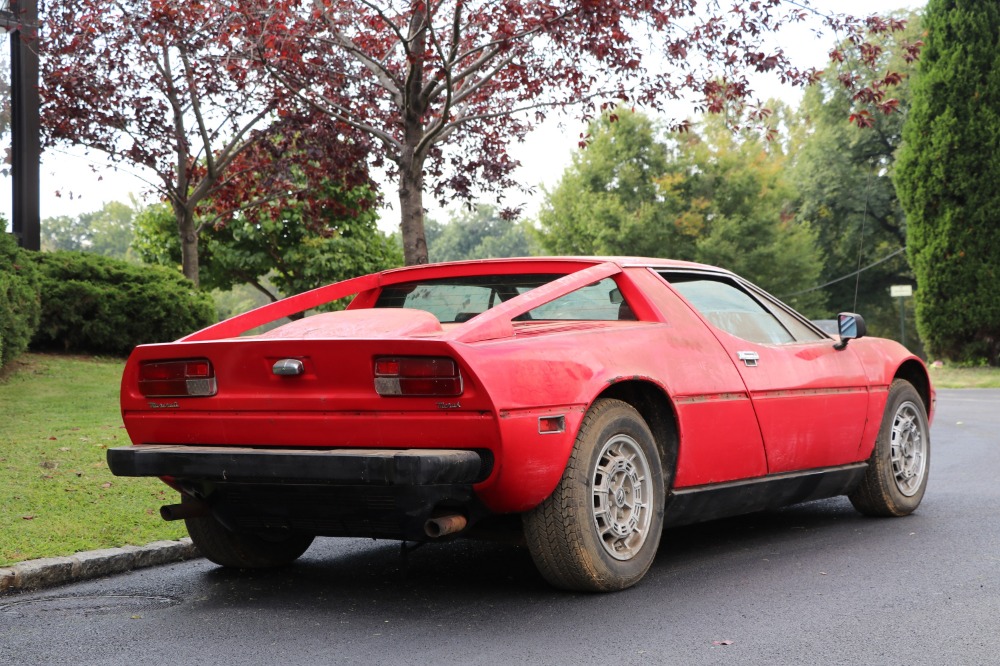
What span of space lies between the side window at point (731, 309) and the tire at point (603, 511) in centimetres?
104

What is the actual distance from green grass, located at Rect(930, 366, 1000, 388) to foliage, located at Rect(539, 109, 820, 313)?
19.4 meters

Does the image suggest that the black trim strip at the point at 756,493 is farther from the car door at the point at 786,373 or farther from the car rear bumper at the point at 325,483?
the car rear bumper at the point at 325,483

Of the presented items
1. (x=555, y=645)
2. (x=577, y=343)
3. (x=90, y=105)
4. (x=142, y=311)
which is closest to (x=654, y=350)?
(x=577, y=343)

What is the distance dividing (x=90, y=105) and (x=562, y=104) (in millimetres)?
7583

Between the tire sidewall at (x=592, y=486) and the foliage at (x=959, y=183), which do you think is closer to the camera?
the tire sidewall at (x=592, y=486)

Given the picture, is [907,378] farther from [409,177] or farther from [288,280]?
[288,280]

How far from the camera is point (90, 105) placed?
1634cm

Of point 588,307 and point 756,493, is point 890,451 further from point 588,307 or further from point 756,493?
point 588,307

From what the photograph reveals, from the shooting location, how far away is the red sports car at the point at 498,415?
4449 millimetres

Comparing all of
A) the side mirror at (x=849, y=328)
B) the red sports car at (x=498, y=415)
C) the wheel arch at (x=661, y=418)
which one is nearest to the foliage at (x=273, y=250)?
the side mirror at (x=849, y=328)

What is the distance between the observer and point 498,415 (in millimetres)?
4359

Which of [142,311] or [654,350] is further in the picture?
[142,311]

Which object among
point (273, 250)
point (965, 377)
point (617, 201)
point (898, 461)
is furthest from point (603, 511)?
point (617, 201)

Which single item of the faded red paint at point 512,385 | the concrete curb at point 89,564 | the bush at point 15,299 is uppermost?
the bush at point 15,299
